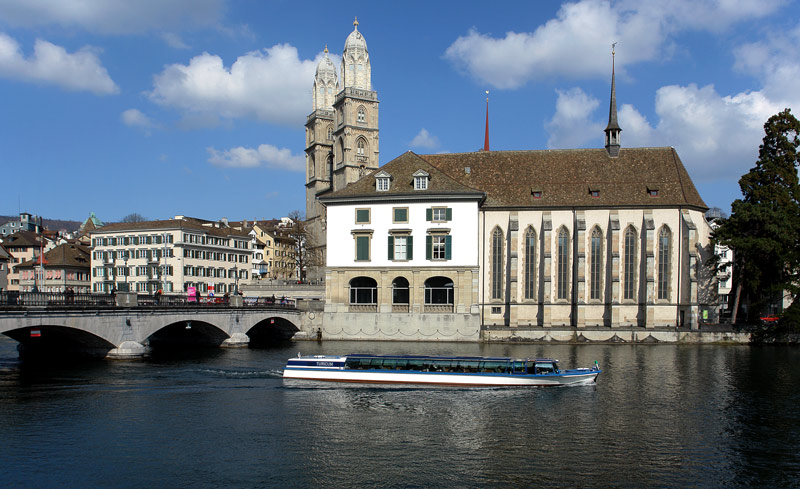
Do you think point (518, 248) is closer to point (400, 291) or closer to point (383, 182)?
point (400, 291)

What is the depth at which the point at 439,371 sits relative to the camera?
40938 millimetres

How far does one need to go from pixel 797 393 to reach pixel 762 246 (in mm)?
28645

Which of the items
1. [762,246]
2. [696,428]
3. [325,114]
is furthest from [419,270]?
[325,114]

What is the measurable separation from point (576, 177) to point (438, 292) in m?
19.8

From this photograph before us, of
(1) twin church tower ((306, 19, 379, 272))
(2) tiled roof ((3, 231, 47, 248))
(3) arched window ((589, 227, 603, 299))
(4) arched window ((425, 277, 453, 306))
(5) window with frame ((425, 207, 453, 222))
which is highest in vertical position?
(1) twin church tower ((306, 19, 379, 272))

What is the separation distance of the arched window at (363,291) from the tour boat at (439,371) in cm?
2596

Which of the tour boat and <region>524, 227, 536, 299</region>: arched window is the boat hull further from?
<region>524, 227, 536, 299</region>: arched window

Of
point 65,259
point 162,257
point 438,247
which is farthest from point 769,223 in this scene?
point 65,259

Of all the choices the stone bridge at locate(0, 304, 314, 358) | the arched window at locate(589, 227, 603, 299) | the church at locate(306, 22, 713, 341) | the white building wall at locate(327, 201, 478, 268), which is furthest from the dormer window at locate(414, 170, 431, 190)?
the arched window at locate(589, 227, 603, 299)

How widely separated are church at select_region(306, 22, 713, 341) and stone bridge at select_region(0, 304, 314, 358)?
8.89 m

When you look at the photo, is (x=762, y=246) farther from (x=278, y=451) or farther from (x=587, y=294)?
(x=278, y=451)

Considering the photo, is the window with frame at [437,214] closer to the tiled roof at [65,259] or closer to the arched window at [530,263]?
the arched window at [530,263]

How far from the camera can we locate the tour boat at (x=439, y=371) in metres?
40.3

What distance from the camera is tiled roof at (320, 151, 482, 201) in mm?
66375
